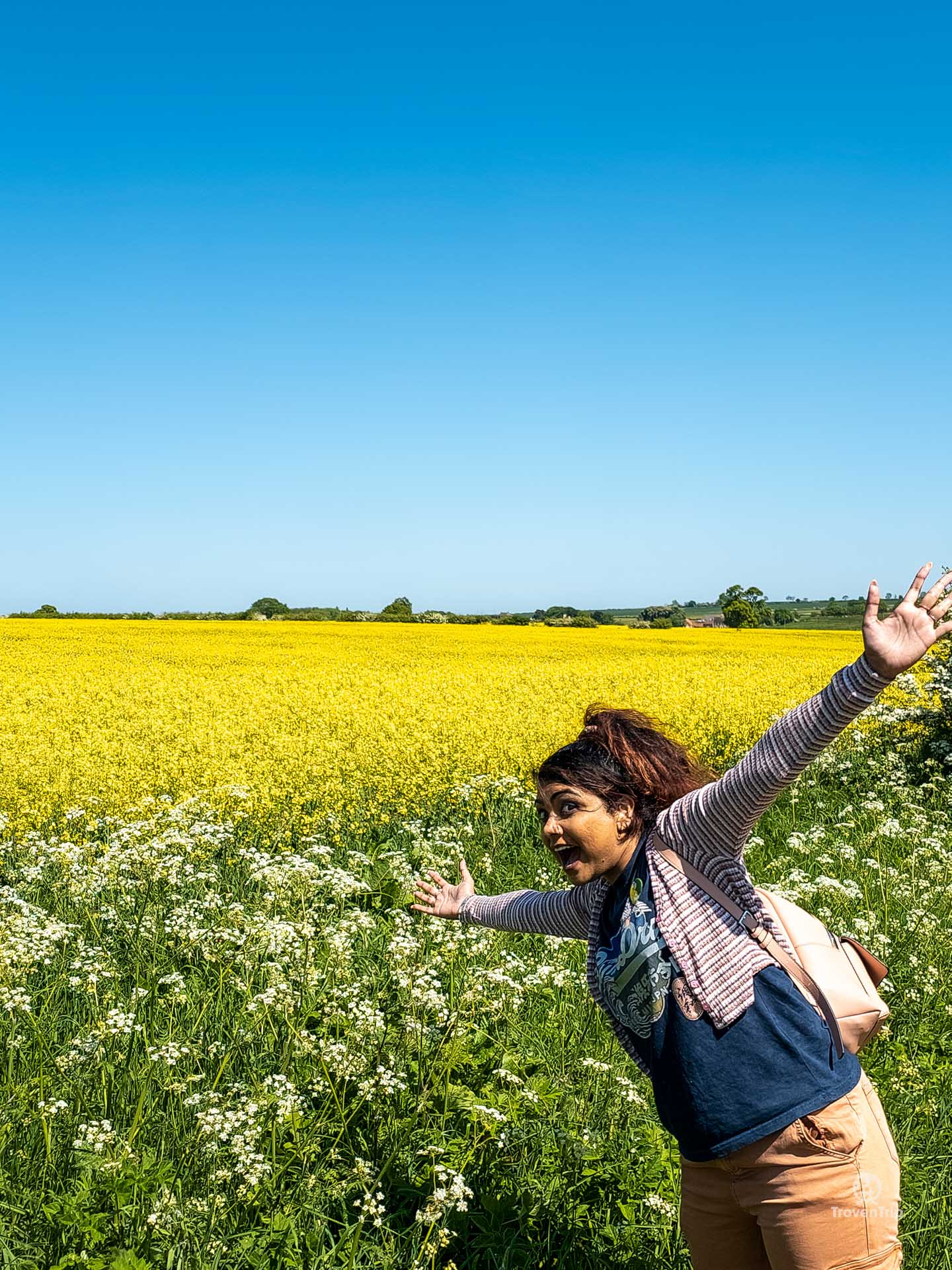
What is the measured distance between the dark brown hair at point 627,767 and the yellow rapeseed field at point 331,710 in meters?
6.32

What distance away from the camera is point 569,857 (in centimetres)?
236

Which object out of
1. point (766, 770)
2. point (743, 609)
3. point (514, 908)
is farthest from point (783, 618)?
point (766, 770)

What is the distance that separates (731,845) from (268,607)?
162 feet

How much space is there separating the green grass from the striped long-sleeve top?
1131mm

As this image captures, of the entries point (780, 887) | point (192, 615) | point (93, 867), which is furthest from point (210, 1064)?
point (192, 615)

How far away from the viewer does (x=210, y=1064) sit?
3898mm

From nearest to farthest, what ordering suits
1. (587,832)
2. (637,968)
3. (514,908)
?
(637,968) < (587,832) < (514,908)

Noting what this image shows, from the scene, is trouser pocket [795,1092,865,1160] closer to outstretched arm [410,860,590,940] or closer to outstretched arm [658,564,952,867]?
outstretched arm [658,564,952,867]

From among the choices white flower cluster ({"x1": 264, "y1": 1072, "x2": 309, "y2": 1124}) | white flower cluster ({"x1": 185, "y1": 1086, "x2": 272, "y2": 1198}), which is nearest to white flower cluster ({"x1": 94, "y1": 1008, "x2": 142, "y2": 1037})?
white flower cluster ({"x1": 185, "y1": 1086, "x2": 272, "y2": 1198})

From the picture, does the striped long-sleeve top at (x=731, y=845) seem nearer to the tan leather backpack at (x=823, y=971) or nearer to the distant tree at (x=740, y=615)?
the tan leather backpack at (x=823, y=971)

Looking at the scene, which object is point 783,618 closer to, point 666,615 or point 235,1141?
point 666,615

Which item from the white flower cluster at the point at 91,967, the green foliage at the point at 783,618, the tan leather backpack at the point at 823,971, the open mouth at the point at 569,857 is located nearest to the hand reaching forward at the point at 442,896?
the open mouth at the point at 569,857

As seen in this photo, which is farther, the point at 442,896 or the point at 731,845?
the point at 442,896

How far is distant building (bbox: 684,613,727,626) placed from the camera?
5216 centimetres
